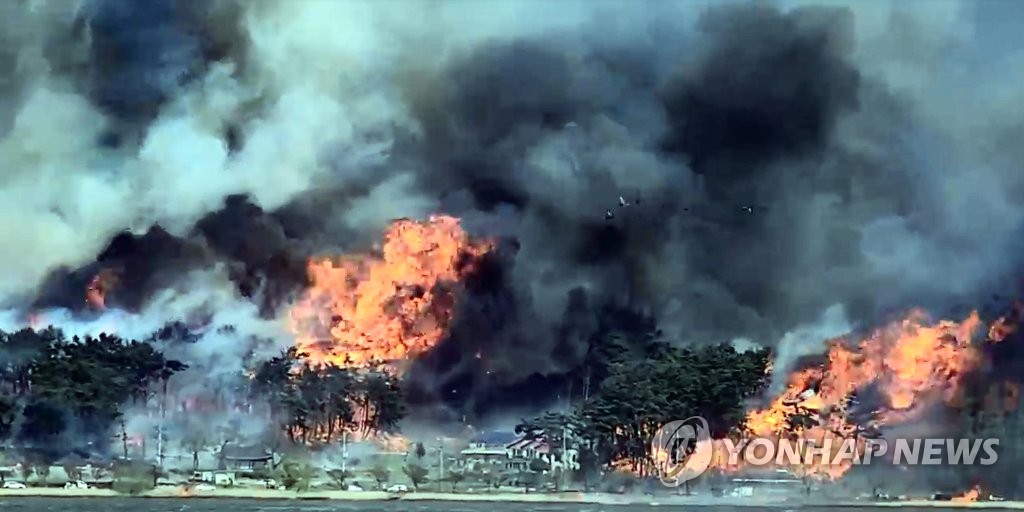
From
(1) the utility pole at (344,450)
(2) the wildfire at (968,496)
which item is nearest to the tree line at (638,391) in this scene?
(1) the utility pole at (344,450)

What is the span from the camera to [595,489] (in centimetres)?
A: 2748

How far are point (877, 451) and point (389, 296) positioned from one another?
1124cm

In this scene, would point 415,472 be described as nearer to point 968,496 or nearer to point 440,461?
point 440,461

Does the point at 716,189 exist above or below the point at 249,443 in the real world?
above

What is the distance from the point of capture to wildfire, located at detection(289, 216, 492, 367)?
26859 millimetres

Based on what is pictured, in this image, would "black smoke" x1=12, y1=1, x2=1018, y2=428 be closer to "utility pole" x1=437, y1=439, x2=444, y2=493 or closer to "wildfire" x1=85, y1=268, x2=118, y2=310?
"wildfire" x1=85, y1=268, x2=118, y2=310

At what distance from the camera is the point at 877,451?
27547mm

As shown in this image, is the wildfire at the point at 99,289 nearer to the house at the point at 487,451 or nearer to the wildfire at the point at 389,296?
the wildfire at the point at 389,296

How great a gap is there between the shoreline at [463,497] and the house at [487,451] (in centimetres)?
69

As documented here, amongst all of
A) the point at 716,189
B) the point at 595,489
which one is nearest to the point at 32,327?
the point at 595,489

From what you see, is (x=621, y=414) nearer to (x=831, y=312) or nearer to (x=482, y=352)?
(x=482, y=352)

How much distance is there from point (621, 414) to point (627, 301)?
246 centimetres

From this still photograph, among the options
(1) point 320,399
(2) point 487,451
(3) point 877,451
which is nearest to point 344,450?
(1) point 320,399

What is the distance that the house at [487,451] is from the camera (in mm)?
27250
